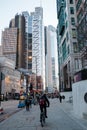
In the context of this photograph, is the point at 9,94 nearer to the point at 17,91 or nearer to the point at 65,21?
the point at 17,91

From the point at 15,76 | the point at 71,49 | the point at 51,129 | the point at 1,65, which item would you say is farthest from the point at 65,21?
the point at 51,129

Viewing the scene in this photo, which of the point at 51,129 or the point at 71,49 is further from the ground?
the point at 71,49

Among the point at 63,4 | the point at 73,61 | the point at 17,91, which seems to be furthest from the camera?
the point at 17,91

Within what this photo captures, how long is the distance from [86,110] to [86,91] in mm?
1462

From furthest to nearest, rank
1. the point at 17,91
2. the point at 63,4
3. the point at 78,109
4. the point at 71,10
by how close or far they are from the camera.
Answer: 1. the point at 17,91
2. the point at 63,4
3. the point at 71,10
4. the point at 78,109

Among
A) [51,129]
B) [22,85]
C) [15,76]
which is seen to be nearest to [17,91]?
[15,76]

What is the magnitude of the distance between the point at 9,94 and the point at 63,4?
4645 centimetres

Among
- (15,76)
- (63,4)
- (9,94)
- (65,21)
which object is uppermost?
(63,4)

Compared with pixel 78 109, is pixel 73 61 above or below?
above

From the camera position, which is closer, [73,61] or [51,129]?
[51,129]

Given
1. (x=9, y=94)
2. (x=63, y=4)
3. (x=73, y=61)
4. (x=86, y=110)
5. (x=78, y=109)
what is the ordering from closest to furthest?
(x=86, y=110) → (x=78, y=109) → (x=73, y=61) → (x=63, y=4) → (x=9, y=94)

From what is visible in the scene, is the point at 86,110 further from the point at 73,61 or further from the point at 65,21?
the point at 65,21

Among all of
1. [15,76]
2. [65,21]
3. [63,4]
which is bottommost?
[15,76]

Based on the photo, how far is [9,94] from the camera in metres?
97.7
